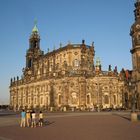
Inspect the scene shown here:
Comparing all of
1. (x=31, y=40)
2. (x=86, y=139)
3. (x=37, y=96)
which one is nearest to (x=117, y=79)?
(x=37, y=96)

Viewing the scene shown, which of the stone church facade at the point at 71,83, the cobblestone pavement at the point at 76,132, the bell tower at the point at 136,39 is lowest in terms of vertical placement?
the cobblestone pavement at the point at 76,132

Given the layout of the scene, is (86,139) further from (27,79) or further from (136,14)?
(27,79)

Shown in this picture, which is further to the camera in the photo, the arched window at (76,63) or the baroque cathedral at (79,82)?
the arched window at (76,63)

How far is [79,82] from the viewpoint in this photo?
2763 inches

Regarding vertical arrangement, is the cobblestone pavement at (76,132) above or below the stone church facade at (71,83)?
below

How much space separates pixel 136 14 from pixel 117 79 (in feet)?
64.9

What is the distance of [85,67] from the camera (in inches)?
2980

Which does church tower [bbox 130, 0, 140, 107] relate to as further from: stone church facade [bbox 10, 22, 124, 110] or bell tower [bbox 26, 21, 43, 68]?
bell tower [bbox 26, 21, 43, 68]

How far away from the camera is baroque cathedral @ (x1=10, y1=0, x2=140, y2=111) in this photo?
2694 inches

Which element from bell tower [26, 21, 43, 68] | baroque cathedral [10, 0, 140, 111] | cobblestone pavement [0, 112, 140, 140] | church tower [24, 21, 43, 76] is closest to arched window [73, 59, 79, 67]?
baroque cathedral [10, 0, 140, 111]

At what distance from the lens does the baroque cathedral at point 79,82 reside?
2694 inches

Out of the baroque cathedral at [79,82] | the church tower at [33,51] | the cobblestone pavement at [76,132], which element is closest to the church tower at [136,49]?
the baroque cathedral at [79,82]

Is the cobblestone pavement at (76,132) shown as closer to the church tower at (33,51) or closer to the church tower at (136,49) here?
the church tower at (136,49)

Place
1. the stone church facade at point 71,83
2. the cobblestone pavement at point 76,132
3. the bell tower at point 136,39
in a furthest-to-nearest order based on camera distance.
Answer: the stone church facade at point 71,83 < the bell tower at point 136,39 < the cobblestone pavement at point 76,132
